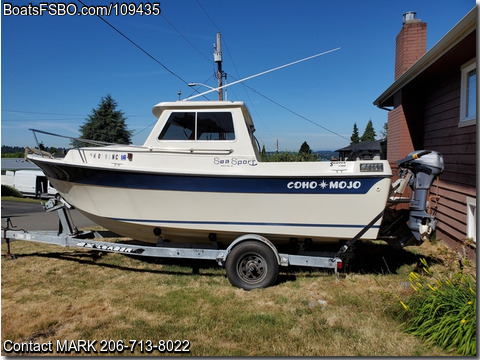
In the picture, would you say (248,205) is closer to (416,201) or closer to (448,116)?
(416,201)

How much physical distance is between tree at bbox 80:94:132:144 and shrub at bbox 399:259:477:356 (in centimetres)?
2922

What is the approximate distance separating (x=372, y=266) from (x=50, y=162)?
214 inches

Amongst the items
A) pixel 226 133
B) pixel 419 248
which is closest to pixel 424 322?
pixel 226 133

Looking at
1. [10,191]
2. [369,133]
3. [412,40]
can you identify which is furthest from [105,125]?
[369,133]

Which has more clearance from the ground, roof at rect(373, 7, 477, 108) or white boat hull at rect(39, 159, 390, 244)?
roof at rect(373, 7, 477, 108)

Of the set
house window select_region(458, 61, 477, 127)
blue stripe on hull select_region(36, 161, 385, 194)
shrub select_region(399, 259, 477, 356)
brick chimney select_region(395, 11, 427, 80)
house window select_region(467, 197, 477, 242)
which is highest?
brick chimney select_region(395, 11, 427, 80)

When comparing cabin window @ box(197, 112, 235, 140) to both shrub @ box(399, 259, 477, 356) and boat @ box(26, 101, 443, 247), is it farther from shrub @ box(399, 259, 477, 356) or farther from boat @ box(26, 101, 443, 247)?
shrub @ box(399, 259, 477, 356)

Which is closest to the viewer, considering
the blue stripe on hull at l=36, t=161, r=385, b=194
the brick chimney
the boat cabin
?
the blue stripe on hull at l=36, t=161, r=385, b=194

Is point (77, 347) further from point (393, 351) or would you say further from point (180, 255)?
point (393, 351)

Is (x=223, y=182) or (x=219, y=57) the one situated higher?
(x=219, y=57)

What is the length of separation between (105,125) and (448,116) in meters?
29.2

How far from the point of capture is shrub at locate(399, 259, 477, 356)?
2.81 m

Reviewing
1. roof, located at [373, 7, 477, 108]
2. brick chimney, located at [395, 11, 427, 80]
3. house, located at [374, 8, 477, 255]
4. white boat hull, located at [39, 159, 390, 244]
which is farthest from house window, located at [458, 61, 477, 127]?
brick chimney, located at [395, 11, 427, 80]

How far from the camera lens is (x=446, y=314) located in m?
3.05
